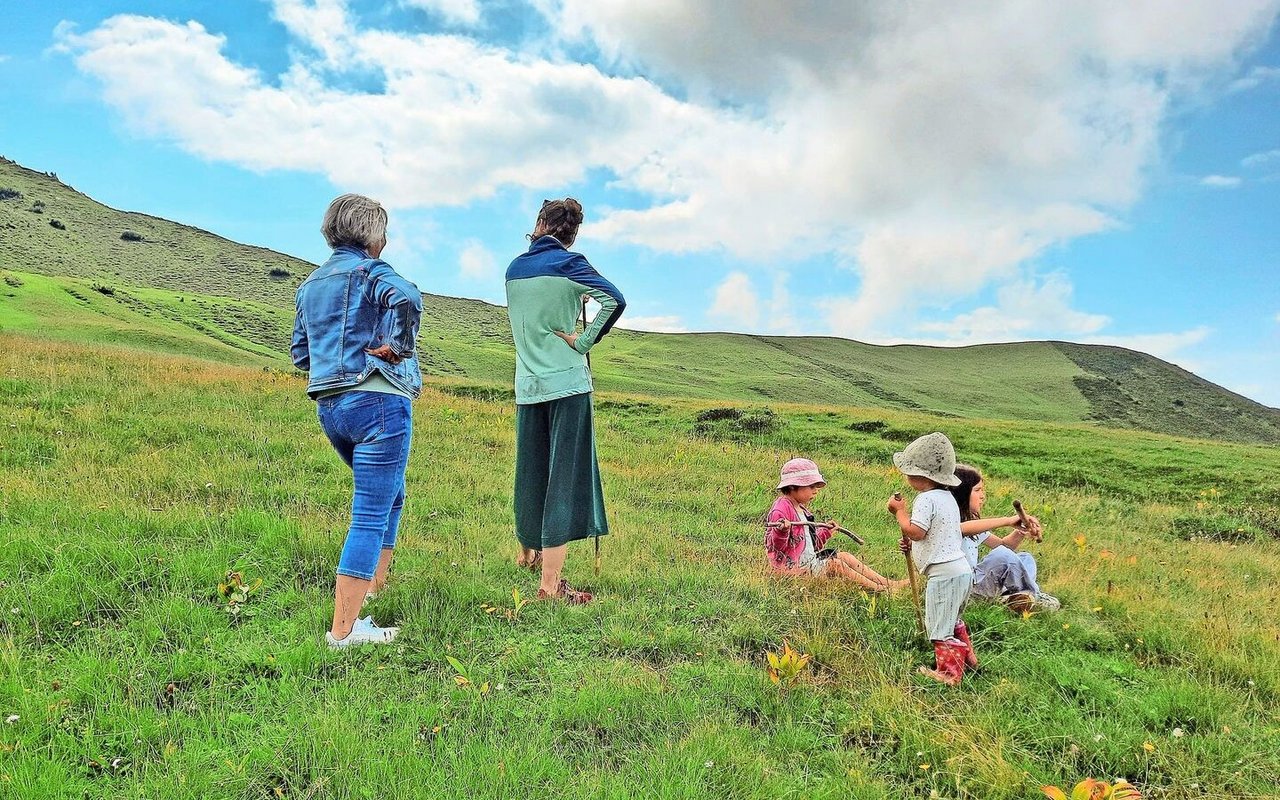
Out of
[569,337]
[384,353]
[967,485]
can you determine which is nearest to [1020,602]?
[967,485]

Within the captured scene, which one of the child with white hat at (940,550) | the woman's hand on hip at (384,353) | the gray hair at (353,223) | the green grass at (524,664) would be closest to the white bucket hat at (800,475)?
the green grass at (524,664)

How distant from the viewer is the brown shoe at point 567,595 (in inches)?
188

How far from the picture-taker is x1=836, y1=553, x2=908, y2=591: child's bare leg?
535 cm

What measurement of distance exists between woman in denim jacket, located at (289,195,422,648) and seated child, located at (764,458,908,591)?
306cm

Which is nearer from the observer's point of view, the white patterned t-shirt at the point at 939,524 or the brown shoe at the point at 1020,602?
the white patterned t-shirt at the point at 939,524

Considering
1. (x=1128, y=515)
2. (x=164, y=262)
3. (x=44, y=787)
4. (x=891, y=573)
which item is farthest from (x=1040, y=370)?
(x=164, y=262)

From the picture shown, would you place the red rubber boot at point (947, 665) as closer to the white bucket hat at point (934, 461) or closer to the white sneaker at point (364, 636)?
the white bucket hat at point (934, 461)

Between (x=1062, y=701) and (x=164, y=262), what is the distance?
98.7m

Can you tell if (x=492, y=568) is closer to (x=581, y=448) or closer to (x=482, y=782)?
(x=581, y=448)

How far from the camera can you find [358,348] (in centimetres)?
386

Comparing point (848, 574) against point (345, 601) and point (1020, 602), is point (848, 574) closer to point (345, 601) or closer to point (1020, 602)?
point (1020, 602)

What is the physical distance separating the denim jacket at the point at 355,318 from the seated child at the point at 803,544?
10.6 feet

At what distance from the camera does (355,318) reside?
390 centimetres

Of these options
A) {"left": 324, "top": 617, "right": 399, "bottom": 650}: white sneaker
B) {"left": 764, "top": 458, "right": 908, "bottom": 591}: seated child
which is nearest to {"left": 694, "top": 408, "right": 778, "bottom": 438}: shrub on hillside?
{"left": 764, "top": 458, "right": 908, "bottom": 591}: seated child
